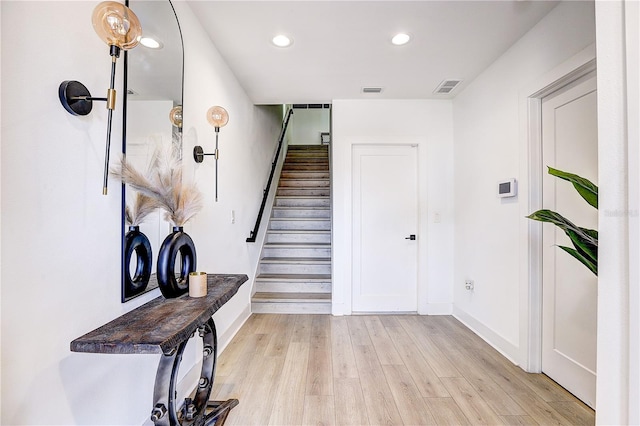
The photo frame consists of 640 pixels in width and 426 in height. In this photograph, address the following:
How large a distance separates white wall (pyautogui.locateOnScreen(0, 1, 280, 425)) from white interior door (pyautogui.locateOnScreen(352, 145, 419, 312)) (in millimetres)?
2560

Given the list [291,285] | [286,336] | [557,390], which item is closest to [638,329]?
[557,390]

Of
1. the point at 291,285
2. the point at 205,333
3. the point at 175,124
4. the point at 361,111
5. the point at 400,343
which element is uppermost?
the point at 361,111

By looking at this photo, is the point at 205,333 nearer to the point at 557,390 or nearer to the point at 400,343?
the point at 400,343

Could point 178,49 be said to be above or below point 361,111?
below

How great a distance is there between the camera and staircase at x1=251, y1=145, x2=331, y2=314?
3.43m

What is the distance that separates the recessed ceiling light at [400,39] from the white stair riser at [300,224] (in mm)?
2765

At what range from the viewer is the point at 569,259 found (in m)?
1.92

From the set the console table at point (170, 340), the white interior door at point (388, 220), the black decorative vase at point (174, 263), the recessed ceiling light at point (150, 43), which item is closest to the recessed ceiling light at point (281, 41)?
the recessed ceiling light at point (150, 43)

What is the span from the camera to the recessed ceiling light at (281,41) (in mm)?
2193

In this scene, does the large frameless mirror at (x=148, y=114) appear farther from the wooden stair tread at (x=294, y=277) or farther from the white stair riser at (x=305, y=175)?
the white stair riser at (x=305, y=175)

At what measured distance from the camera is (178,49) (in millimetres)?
1749

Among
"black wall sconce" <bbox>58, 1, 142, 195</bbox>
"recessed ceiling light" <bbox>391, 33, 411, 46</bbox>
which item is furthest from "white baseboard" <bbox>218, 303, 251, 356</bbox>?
"recessed ceiling light" <bbox>391, 33, 411, 46</bbox>

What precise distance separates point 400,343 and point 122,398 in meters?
2.18

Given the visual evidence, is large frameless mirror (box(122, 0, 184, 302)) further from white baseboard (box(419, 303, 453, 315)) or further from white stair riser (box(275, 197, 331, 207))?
white stair riser (box(275, 197, 331, 207))
